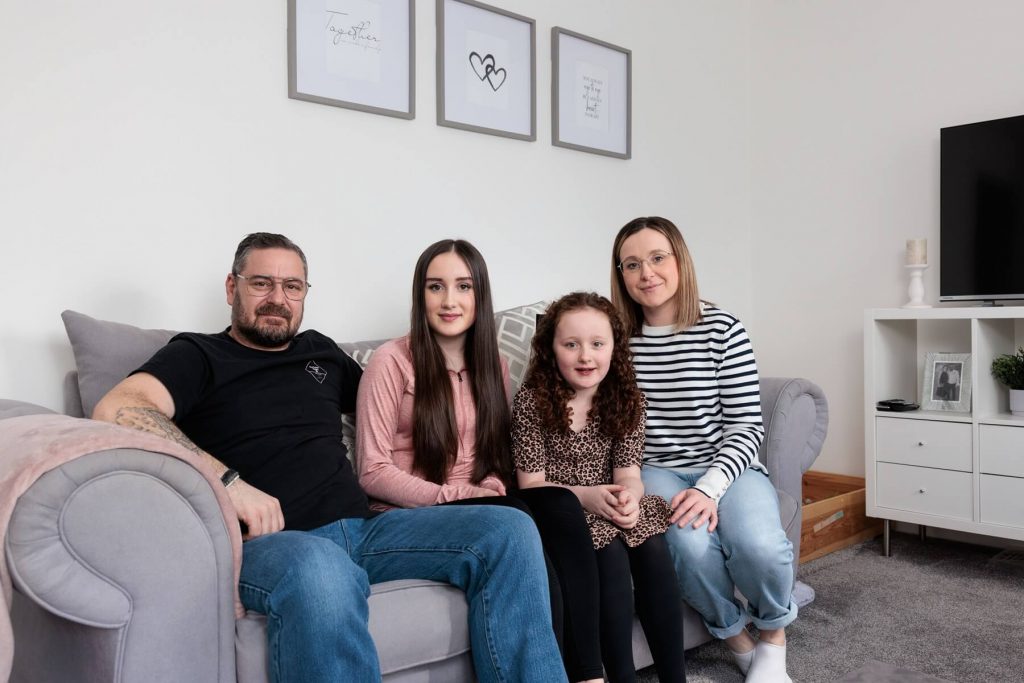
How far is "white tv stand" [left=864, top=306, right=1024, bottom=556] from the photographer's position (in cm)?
261

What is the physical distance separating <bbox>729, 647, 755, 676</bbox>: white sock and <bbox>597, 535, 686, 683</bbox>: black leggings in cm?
32

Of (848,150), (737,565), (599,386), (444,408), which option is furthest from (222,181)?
(848,150)

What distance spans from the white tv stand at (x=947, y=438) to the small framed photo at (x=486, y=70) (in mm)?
1448

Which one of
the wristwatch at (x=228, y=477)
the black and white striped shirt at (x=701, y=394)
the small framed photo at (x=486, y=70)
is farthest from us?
the small framed photo at (x=486, y=70)

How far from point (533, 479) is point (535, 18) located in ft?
5.80

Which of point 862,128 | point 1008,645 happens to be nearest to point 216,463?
point 1008,645

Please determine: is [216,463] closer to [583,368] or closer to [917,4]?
[583,368]

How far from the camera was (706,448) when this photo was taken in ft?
6.62

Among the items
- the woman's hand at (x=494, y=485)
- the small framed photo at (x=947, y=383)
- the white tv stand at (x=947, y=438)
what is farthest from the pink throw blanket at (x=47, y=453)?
the small framed photo at (x=947, y=383)

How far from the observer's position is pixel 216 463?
1.50m

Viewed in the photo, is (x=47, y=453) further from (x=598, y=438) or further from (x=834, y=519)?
(x=834, y=519)

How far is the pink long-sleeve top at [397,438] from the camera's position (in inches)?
67.1

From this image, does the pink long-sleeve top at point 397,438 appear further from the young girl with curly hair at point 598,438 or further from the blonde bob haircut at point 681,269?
the blonde bob haircut at point 681,269

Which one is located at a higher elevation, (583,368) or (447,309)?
(447,309)
